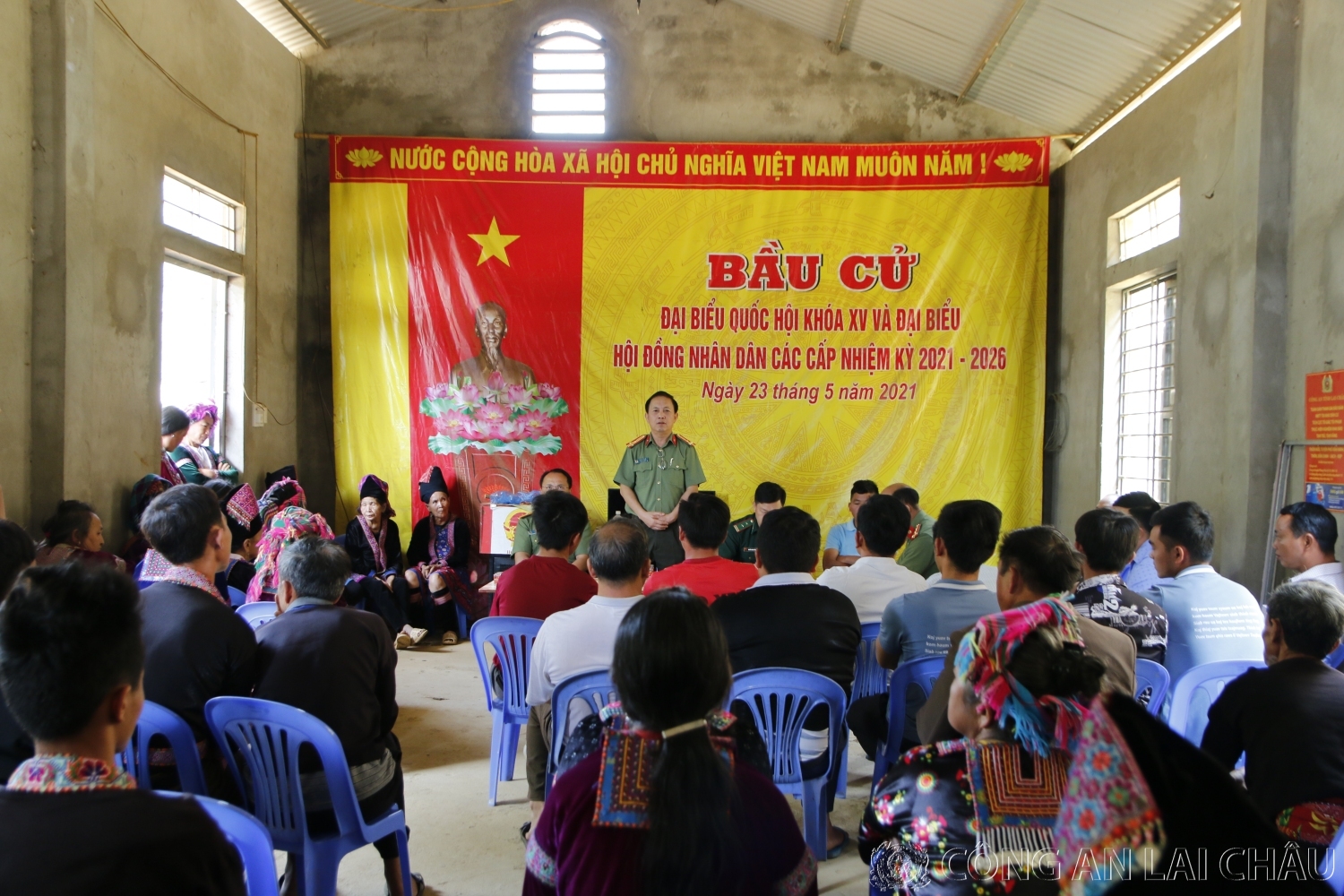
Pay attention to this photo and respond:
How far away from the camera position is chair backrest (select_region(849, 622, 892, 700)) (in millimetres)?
2803

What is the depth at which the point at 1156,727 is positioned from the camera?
90 centimetres

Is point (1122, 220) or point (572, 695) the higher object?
point (1122, 220)

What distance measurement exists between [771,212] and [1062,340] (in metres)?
2.26

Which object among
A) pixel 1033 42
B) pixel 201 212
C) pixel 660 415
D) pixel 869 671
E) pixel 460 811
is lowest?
pixel 460 811

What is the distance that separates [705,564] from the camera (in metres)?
2.82

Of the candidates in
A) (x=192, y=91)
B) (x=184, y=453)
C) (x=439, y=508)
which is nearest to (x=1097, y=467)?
(x=439, y=508)

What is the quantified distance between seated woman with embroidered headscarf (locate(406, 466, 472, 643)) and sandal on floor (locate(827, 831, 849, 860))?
334 cm

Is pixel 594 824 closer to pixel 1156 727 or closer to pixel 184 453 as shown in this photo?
pixel 1156 727

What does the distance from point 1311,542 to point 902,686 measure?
1723mm

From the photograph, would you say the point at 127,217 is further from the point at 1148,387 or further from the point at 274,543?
the point at 1148,387

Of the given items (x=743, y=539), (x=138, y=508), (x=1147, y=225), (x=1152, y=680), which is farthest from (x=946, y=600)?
(x=1147, y=225)

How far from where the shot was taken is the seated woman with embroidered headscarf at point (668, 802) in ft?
3.44

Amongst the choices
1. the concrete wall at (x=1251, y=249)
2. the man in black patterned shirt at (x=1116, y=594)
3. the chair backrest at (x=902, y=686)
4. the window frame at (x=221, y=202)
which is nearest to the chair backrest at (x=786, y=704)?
the chair backrest at (x=902, y=686)

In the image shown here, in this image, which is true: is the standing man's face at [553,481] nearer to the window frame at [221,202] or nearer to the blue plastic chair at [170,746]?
the window frame at [221,202]
